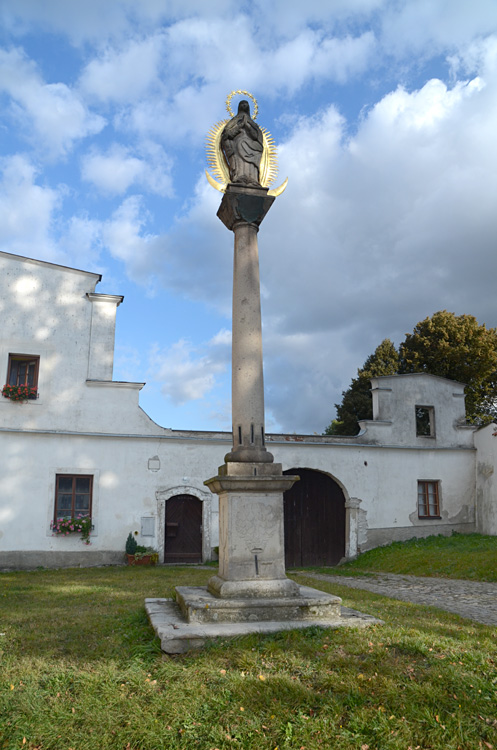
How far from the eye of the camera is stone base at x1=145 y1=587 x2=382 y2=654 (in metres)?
4.77

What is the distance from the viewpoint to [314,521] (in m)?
16.6

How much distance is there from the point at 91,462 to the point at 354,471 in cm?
750

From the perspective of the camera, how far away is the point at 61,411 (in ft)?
48.3

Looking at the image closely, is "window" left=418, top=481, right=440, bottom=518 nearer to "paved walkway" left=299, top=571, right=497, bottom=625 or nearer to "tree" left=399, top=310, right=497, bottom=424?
"paved walkway" left=299, top=571, right=497, bottom=625

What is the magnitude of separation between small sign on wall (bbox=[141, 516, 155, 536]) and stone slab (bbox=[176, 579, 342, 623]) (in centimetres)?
920

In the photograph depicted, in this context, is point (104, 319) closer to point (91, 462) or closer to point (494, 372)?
point (91, 462)

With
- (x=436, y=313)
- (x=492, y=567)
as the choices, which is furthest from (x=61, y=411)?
(x=436, y=313)

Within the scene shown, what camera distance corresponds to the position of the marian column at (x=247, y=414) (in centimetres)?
587

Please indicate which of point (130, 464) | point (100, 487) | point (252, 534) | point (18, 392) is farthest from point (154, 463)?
point (252, 534)

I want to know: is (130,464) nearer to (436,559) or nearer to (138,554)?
(138,554)

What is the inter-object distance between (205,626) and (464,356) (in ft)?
71.7

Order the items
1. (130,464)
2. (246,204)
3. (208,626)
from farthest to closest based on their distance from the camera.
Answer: (130,464), (246,204), (208,626)

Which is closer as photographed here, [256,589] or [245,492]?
[256,589]

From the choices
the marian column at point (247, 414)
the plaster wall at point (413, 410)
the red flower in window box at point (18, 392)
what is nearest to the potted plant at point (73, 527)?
the red flower in window box at point (18, 392)
